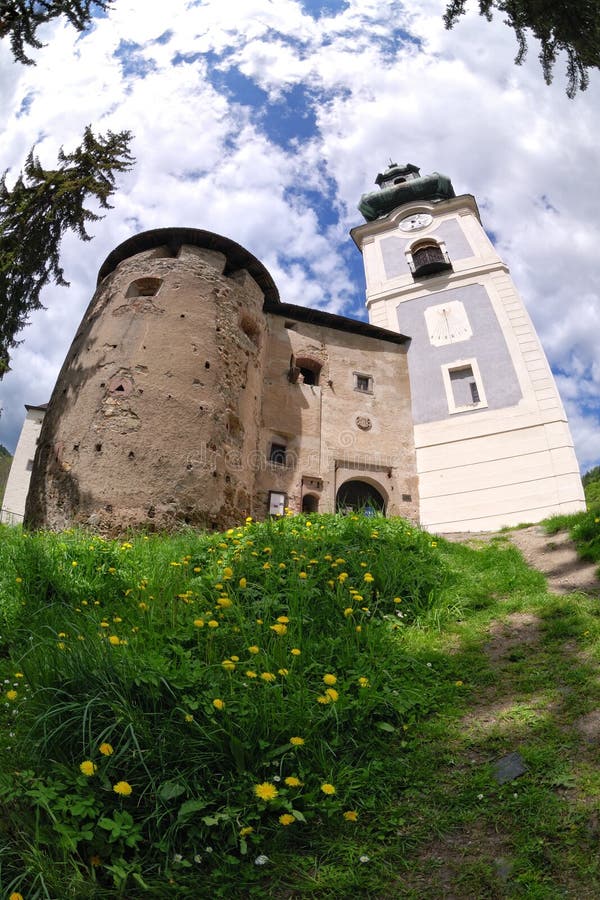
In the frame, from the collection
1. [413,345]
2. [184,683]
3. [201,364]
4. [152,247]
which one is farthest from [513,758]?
[413,345]

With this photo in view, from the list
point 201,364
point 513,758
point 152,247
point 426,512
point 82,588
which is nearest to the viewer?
point 513,758

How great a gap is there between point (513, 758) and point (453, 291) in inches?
657

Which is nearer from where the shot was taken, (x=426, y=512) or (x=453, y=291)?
(x=426, y=512)

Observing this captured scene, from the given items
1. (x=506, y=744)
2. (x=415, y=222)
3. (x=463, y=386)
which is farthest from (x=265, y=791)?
(x=415, y=222)

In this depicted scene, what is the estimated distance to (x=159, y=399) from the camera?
10477 mm

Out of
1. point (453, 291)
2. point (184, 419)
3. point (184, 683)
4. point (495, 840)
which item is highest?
point (453, 291)

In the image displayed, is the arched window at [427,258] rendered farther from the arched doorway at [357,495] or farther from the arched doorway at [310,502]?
the arched doorway at [310,502]

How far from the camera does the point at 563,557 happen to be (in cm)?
690

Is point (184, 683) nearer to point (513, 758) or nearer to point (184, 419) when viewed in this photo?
point (513, 758)

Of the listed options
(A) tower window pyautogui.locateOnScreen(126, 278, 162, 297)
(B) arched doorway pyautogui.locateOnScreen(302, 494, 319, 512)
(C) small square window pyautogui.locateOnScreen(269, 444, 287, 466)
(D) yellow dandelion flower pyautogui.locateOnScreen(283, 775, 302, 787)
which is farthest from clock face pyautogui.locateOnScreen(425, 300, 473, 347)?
(D) yellow dandelion flower pyautogui.locateOnScreen(283, 775, 302, 787)

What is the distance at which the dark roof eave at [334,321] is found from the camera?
1589 cm

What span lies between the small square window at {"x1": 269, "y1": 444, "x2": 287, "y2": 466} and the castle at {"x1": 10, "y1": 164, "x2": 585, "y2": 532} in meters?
0.04

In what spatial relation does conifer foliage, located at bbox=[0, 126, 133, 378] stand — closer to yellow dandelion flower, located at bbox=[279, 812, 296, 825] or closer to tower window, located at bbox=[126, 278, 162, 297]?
tower window, located at bbox=[126, 278, 162, 297]

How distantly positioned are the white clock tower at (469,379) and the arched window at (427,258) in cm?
4
